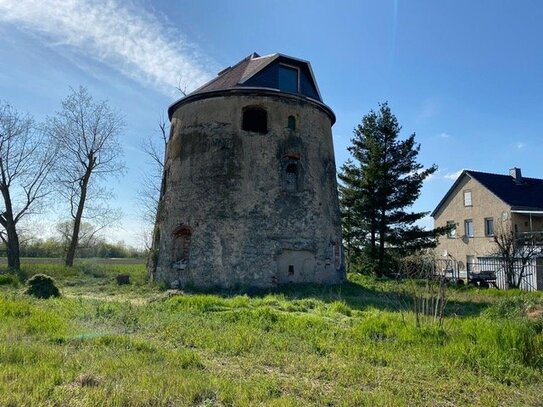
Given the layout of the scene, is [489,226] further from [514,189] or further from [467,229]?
[514,189]

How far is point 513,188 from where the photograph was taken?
1315 inches

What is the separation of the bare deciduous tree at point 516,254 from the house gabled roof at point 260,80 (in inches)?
419

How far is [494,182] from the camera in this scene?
33.6m

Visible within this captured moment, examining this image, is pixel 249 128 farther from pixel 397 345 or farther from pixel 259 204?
pixel 397 345

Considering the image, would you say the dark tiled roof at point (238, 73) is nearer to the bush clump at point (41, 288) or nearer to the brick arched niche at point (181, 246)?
the brick arched niche at point (181, 246)

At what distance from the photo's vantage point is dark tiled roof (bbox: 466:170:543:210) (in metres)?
31.4

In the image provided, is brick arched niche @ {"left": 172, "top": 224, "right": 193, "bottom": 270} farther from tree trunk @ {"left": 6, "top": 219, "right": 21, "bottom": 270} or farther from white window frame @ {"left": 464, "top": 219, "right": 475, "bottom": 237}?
white window frame @ {"left": 464, "top": 219, "right": 475, "bottom": 237}

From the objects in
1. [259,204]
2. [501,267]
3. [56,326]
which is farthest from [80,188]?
[501,267]

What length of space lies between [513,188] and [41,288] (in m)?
31.7

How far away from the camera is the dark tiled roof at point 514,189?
31.4 m

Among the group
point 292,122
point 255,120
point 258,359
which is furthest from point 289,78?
point 258,359

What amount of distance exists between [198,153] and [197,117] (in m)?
1.53

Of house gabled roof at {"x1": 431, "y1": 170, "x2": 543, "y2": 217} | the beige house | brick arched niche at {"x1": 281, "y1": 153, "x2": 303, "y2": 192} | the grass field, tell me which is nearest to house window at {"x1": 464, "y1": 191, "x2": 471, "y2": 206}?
the beige house

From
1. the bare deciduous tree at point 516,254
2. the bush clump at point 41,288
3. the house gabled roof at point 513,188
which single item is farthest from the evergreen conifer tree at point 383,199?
the bush clump at point 41,288
